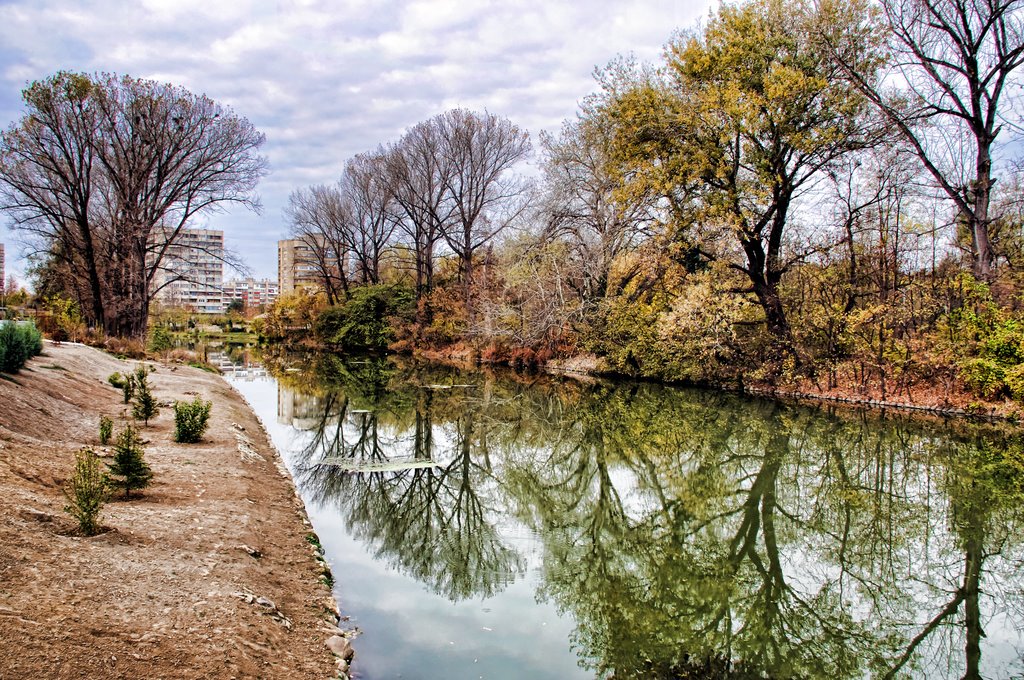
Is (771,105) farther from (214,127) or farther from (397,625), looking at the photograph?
(214,127)

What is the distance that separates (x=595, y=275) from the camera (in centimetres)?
2705

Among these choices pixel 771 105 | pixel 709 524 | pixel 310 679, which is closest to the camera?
pixel 310 679

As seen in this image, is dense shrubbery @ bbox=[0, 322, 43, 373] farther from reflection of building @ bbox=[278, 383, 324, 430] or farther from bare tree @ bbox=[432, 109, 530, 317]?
bare tree @ bbox=[432, 109, 530, 317]

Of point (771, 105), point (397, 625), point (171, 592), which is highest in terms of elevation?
point (771, 105)

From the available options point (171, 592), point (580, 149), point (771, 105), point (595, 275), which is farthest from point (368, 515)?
point (580, 149)

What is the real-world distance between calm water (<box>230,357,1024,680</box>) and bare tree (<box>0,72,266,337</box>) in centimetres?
1814

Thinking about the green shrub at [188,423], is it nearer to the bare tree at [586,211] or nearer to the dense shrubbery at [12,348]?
the dense shrubbery at [12,348]

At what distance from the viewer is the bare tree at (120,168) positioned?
25594 millimetres

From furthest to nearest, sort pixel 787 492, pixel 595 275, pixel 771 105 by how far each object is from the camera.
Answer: pixel 595 275, pixel 771 105, pixel 787 492

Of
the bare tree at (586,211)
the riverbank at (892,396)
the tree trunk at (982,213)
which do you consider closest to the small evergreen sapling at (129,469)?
the riverbank at (892,396)

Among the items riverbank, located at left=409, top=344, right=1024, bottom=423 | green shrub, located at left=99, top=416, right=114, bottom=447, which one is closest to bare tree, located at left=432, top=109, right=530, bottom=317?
riverbank, located at left=409, top=344, right=1024, bottom=423

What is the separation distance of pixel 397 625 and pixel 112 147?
29.7m

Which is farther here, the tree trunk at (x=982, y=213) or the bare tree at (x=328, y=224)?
the bare tree at (x=328, y=224)

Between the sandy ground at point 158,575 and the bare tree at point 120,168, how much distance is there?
20951mm
